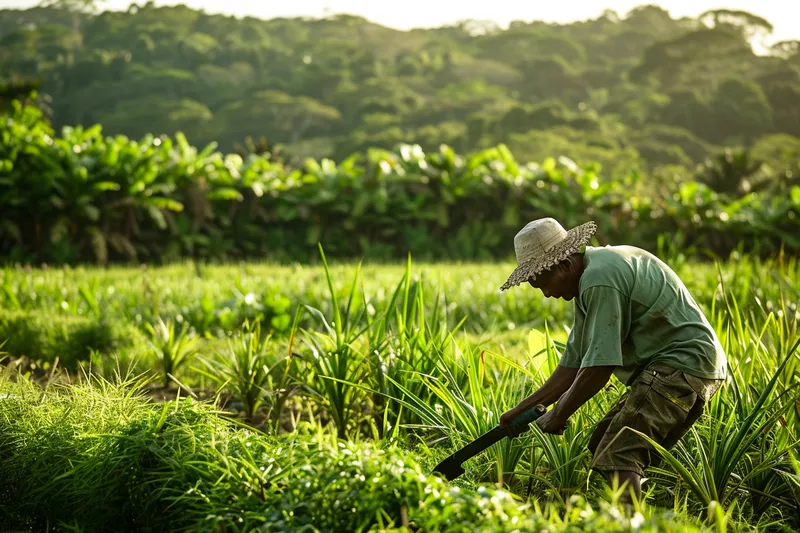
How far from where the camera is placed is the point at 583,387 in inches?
105

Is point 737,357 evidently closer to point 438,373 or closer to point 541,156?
point 438,373

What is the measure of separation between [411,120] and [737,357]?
39.3 metres

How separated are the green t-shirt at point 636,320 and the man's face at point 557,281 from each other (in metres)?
0.05

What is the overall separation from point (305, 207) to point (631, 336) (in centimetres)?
865

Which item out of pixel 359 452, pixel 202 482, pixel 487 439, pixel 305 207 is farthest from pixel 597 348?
pixel 305 207

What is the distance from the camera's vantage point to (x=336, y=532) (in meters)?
2.38

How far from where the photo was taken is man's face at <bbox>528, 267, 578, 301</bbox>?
2.83m

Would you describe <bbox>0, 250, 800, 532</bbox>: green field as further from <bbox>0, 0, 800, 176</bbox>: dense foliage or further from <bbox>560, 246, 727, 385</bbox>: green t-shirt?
<bbox>0, 0, 800, 176</bbox>: dense foliage

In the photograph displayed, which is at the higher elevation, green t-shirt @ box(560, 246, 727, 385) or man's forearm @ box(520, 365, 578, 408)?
green t-shirt @ box(560, 246, 727, 385)

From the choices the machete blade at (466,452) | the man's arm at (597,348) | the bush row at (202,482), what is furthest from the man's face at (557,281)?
the bush row at (202,482)

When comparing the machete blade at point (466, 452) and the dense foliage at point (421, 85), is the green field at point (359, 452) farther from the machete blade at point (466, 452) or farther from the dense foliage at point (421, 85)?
the dense foliage at point (421, 85)

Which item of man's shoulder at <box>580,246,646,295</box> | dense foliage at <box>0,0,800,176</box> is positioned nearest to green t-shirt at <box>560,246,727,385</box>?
man's shoulder at <box>580,246,646,295</box>

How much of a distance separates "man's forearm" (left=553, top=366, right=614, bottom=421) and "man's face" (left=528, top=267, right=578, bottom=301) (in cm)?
32

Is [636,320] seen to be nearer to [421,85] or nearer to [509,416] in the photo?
[509,416]
